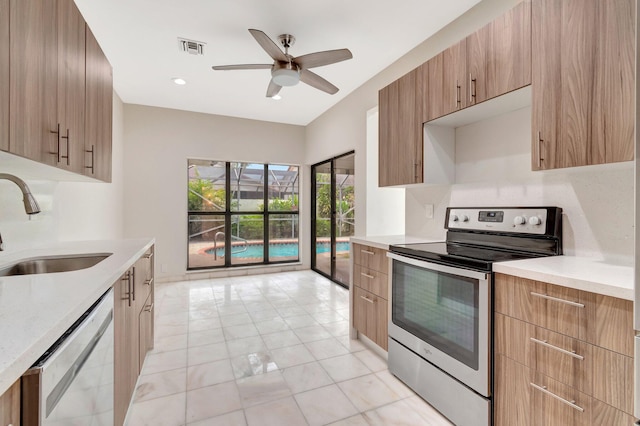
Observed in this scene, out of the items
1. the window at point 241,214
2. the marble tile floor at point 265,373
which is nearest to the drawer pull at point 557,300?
the marble tile floor at point 265,373

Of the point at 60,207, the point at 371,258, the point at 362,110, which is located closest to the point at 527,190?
the point at 371,258

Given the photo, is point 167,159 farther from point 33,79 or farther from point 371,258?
point 371,258

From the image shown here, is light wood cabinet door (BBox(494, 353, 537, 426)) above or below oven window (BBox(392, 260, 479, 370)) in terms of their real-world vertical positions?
below

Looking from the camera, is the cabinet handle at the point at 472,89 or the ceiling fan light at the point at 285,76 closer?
the cabinet handle at the point at 472,89

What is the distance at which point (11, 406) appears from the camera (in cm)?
60

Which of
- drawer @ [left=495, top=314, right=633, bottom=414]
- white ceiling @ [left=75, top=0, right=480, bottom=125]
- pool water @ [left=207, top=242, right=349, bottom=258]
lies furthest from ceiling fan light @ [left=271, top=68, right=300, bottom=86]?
pool water @ [left=207, top=242, right=349, bottom=258]

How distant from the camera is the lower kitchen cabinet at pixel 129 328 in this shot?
1.40 meters

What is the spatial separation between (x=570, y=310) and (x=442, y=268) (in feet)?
2.01

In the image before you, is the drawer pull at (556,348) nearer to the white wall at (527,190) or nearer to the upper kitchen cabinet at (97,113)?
the white wall at (527,190)

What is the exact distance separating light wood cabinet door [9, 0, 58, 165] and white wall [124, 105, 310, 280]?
11.6 feet

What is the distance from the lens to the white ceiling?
7.77ft

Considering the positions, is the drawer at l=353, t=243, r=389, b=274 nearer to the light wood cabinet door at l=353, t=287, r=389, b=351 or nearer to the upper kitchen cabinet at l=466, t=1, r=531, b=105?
the light wood cabinet door at l=353, t=287, r=389, b=351

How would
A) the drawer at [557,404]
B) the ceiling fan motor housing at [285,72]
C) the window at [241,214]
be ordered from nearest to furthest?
the drawer at [557,404]
the ceiling fan motor housing at [285,72]
the window at [241,214]

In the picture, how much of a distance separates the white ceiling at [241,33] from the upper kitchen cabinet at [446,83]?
1.70 ft
